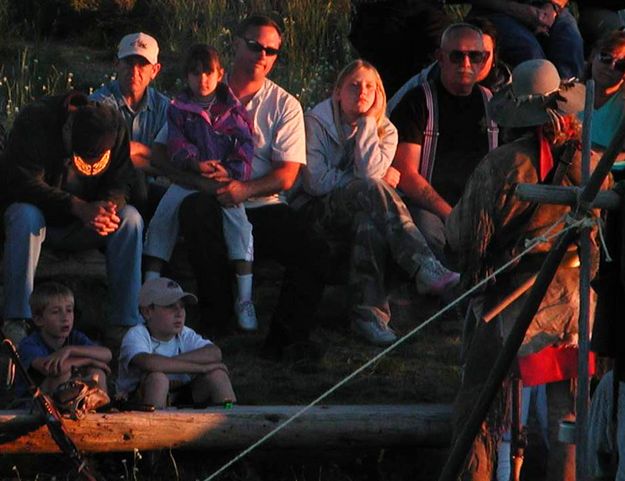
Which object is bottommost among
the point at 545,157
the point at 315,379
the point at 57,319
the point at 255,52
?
the point at 315,379

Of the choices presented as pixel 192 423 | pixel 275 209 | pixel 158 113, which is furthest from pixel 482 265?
pixel 158 113

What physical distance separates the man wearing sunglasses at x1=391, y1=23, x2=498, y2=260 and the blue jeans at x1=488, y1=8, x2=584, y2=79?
0.77m

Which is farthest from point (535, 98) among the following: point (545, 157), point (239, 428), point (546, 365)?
point (239, 428)

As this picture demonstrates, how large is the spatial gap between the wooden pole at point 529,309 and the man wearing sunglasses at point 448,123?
12.1ft

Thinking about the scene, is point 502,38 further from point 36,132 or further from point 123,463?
point 123,463

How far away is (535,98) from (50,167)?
273 centimetres

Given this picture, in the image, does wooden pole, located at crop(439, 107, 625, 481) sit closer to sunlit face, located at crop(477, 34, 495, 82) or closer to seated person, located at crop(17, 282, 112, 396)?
seated person, located at crop(17, 282, 112, 396)

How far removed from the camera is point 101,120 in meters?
9.56

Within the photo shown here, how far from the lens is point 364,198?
32.2 ft

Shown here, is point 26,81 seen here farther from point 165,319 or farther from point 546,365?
point 546,365

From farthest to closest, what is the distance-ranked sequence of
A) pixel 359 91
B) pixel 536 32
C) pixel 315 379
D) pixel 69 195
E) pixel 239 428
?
pixel 536 32 < pixel 359 91 < pixel 69 195 < pixel 315 379 < pixel 239 428

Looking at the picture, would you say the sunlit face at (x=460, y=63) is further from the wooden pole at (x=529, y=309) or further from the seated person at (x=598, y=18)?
the wooden pole at (x=529, y=309)

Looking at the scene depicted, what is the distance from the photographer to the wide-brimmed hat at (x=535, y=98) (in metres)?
7.75

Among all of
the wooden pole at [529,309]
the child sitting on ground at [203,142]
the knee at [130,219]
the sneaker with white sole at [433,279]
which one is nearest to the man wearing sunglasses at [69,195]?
the knee at [130,219]
